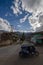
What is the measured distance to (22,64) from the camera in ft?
27.4

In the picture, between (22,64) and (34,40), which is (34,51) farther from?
(22,64)

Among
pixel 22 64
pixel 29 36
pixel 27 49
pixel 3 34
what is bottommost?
pixel 22 64

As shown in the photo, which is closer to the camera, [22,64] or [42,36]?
[22,64]

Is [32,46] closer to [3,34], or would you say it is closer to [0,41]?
[0,41]

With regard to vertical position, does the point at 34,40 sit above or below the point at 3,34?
below

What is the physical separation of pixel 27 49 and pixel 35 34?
4.15ft

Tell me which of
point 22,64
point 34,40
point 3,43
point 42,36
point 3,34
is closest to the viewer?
point 22,64

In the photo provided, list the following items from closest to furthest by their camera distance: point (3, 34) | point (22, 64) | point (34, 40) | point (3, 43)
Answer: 1. point (22, 64)
2. point (34, 40)
3. point (3, 43)
4. point (3, 34)

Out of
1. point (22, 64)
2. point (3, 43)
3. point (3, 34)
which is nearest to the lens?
point (22, 64)

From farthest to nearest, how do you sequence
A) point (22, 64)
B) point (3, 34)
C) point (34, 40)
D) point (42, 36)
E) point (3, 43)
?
point (3, 34)
point (3, 43)
point (42, 36)
point (34, 40)
point (22, 64)

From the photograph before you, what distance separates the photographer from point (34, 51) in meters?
11.6

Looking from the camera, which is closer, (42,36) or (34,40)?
(34,40)

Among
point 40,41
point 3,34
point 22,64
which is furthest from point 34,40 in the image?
point 3,34

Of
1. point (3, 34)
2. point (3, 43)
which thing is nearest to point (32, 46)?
point (3, 43)
